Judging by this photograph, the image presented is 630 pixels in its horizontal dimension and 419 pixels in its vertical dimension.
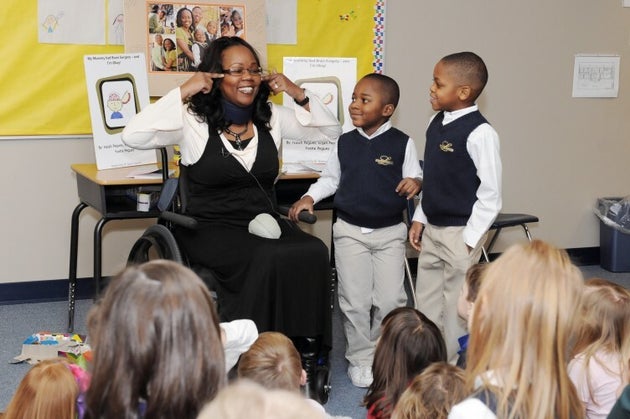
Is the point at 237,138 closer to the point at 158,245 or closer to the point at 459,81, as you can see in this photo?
the point at 158,245

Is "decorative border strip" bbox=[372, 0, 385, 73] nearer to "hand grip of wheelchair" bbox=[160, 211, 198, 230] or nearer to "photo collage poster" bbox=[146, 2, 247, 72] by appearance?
"photo collage poster" bbox=[146, 2, 247, 72]

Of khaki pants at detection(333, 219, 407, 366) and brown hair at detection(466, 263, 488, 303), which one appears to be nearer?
brown hair at detection(466, 263, 488, 303)

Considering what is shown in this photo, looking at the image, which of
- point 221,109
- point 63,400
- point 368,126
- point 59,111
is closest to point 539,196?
point 368,126

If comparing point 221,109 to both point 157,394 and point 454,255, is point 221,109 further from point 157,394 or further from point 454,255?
point 157,394

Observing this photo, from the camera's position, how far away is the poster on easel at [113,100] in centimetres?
378

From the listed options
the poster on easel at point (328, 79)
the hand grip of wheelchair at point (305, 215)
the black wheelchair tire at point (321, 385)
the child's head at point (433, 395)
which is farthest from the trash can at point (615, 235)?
the child's head at point (433, 395)

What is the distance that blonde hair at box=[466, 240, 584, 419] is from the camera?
5.20ft

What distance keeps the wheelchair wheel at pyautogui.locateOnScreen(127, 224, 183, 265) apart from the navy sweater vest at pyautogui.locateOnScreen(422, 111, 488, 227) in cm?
101

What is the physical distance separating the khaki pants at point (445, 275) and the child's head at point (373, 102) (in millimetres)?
482

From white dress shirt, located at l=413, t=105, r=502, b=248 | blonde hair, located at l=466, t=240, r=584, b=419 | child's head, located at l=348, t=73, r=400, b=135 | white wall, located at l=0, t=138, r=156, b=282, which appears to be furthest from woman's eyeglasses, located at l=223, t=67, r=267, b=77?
blonde hair, located at l=466, t=240, r=584, b=419

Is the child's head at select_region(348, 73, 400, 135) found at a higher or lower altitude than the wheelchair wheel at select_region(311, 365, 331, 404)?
higher

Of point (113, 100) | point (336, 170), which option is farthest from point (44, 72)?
point (336, 170)

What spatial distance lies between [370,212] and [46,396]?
179 cm

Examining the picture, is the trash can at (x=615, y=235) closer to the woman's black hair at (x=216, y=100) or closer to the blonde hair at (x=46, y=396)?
the woman's black hair at (x=216, y=100)
